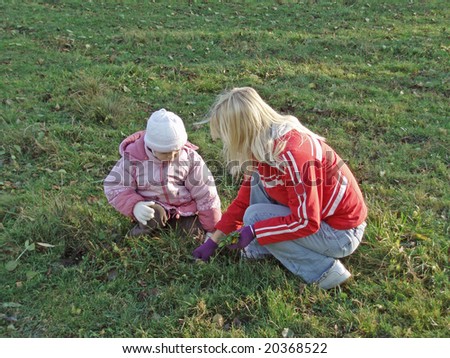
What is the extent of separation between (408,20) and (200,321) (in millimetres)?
8458

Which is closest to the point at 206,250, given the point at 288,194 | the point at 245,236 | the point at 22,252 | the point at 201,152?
the point at 245,236

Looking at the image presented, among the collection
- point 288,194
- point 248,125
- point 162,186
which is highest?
point 248,125

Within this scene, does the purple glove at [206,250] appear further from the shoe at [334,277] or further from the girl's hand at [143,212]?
the shoe at [334,277]

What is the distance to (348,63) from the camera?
23.7 feet

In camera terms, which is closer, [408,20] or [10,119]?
[10,119]

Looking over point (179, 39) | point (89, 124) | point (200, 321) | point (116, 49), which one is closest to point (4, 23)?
point (116, 49)

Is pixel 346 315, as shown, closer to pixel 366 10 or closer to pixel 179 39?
pixel 179 39

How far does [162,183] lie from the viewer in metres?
3.52

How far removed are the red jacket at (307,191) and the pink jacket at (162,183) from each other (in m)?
0.55

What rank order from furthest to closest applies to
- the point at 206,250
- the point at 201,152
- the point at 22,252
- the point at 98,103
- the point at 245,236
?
1. the point at 98,103
2. the point at 201,152
3. the point at 22,252
4. the point at 206,250
5. the point at 245,236

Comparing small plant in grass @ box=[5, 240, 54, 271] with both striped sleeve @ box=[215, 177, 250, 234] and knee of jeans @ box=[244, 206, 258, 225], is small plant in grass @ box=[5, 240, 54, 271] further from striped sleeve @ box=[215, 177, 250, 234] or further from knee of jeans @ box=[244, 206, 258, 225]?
knee of jeans @ box=[244, 206, 258, 225]

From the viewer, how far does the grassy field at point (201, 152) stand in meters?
2.94

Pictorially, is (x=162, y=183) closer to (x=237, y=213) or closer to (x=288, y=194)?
(x=237, y=213)

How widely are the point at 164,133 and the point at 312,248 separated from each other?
3.79 feet
